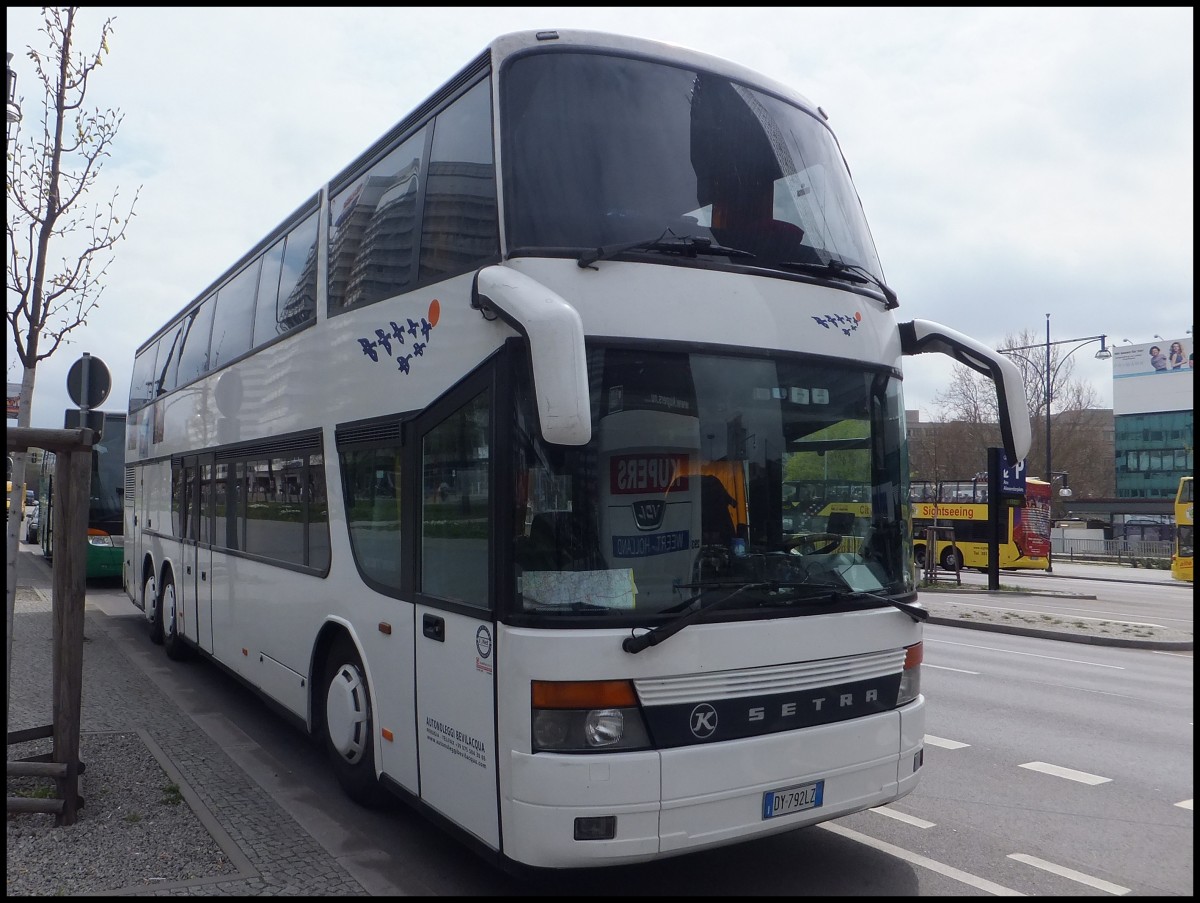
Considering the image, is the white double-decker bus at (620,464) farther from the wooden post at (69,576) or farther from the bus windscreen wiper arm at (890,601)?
the wooden post at (69,576)

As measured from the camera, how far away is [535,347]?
4023 millimetres

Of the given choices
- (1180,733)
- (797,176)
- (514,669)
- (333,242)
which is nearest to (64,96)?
(333,242)

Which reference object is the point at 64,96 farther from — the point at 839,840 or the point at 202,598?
the point at 839,840

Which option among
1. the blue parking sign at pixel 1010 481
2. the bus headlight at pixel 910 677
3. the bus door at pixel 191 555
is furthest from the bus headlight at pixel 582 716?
the blue parking sign at pixel 1010 481

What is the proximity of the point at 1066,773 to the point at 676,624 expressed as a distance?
4.76m

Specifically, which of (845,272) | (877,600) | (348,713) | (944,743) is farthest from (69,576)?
(944,743)

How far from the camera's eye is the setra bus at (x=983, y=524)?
1422 inches

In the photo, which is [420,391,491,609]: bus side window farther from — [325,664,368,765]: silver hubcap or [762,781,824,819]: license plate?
[762,781,824,819]: license plate

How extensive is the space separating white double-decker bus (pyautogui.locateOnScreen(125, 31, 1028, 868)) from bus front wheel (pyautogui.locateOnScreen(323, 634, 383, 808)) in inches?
1.1

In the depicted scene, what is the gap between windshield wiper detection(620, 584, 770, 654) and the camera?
4344 millimetres

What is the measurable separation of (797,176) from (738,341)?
130 centimetres

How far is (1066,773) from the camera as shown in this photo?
24.9 ft

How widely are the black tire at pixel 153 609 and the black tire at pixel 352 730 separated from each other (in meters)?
7.08

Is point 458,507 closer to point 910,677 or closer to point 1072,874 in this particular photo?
point 910,677
